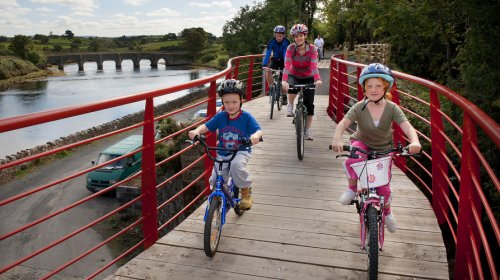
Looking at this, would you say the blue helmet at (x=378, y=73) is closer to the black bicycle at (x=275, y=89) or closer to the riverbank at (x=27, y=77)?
the black bicycle at (x=275, y=89)

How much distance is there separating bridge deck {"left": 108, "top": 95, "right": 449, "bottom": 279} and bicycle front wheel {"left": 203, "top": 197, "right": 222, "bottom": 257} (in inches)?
3.9

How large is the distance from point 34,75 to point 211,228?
4474 inches

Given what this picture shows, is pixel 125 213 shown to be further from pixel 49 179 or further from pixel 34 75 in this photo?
pixel 34 75

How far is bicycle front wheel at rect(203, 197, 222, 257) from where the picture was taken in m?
3.46

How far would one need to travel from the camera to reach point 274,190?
518cm

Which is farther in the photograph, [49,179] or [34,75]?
[34,75]

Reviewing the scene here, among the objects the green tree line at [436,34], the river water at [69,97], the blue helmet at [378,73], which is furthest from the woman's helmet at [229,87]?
the river water at [69,97]

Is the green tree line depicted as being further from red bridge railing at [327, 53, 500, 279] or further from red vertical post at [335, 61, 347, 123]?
red bridge railing at [327, 53, 500, 279]

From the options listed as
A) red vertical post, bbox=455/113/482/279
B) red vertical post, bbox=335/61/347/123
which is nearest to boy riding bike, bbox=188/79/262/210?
red vertical post, bbox=455/113/482/279

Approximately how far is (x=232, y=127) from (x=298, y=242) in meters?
1.24

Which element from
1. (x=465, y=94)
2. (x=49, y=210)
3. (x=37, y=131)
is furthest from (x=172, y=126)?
(x=37, y=131)

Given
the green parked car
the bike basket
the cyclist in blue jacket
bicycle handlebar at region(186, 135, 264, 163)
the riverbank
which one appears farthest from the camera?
the riverbank

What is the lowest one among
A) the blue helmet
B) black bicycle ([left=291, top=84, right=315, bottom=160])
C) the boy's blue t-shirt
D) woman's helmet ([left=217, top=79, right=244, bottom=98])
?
black bicycle ([left=291, top=84, right=315, bottom=160])

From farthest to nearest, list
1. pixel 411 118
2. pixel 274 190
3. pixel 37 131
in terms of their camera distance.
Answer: pixel 37 131 < pixel 411 118 < pixel 274 190
